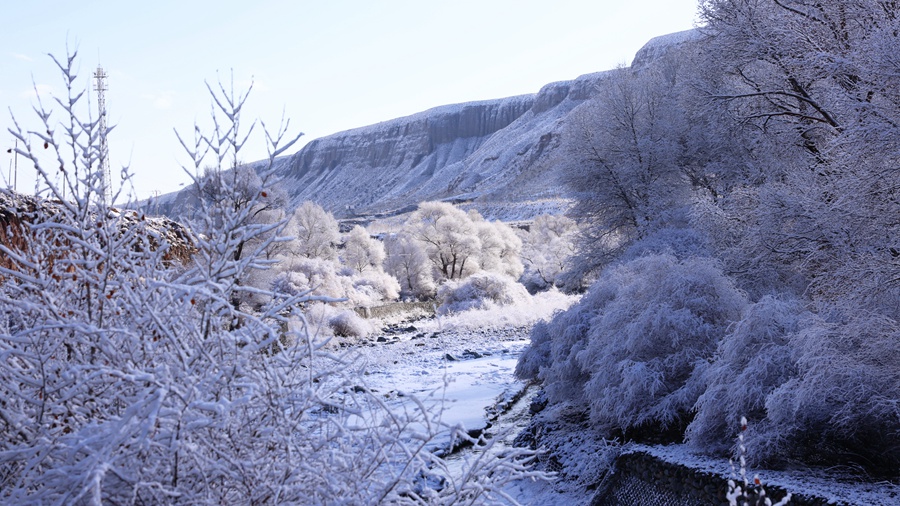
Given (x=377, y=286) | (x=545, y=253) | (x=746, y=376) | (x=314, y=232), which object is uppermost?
(x=314, y=232)

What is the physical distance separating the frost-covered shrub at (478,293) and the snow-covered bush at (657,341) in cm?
2142

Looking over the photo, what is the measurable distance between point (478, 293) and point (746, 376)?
25849mm

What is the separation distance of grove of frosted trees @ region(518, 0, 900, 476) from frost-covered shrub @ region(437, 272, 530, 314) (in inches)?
598

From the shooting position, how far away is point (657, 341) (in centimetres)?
948

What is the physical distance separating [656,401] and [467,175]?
448ft

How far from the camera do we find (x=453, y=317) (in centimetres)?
2892

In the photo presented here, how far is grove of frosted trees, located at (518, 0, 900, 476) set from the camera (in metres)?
6.73

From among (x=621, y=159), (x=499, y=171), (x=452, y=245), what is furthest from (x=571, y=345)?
(x=499, y=171)

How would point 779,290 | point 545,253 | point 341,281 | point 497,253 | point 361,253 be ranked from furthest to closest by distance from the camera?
point 361,253 → point 545,253 → point 497,253 → point 341,281 → point 779,290

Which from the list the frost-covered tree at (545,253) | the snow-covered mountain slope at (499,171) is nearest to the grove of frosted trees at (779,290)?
the frost-covered tree at (545,253)

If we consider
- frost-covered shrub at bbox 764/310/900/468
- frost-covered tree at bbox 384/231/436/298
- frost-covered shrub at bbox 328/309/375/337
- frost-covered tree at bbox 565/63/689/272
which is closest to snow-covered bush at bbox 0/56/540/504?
frost-covered shrub at bbox 764/310/900/468

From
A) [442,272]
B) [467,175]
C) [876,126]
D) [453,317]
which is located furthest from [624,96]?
[467,175]

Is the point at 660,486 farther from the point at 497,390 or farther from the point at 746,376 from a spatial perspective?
the point at 497,390

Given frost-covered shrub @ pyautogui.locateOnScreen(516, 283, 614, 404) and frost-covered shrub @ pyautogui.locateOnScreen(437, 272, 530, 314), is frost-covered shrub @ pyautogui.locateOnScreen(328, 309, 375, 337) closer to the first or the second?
frost-covered shrub @ pyautogui.locateOnScreen(437, 272, 530, 314)
